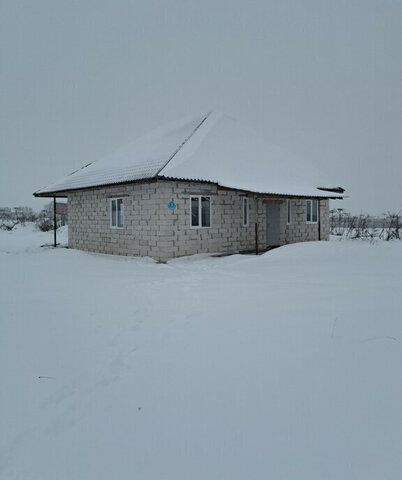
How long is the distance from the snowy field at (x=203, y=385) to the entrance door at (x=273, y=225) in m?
9.24

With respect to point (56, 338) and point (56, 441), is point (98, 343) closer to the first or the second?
point (56, 338)

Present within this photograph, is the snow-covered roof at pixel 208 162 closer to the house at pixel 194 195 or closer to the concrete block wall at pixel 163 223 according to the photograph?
the house at pixel 194 195

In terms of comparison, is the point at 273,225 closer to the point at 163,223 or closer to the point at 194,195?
the point at 194,195

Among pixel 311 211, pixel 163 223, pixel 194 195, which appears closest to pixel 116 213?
pixel 163 223

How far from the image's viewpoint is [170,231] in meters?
12.1

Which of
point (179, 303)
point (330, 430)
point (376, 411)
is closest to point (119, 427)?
point (330, 430)

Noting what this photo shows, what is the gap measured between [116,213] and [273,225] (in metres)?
6.58

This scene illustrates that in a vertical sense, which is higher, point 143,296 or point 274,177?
point 274,177

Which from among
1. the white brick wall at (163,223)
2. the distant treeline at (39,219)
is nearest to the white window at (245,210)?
the white brick wall at (163,223)

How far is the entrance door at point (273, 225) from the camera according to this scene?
52.5 ft

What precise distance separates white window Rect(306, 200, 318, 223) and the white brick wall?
1387mm

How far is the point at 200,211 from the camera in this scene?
12891 mm

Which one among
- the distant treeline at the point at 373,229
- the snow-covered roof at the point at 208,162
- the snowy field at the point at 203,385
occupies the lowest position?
the snowy field at the point at 203,385

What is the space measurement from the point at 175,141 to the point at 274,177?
4239mm
